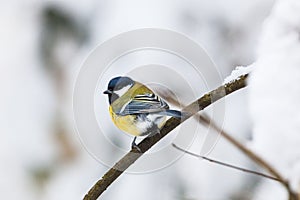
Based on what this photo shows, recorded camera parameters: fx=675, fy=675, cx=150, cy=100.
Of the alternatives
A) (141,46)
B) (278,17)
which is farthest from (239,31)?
(278,17)

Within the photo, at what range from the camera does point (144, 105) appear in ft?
3.47

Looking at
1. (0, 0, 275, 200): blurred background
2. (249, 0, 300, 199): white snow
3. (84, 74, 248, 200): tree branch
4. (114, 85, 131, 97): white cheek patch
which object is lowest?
(249, 0, 300, 199): white snow

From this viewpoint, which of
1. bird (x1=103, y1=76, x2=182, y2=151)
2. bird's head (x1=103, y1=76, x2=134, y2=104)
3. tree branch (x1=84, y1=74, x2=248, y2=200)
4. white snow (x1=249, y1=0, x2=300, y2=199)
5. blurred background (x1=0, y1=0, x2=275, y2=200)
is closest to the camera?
white snow (x1=249, y1=0, x2=300, y2=199)

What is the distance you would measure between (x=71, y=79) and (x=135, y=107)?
100 cm

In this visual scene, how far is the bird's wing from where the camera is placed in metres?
1.02

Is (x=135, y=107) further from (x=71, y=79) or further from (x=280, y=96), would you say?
(x=71, y=79)

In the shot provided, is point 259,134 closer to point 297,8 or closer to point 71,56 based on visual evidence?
point 297,8

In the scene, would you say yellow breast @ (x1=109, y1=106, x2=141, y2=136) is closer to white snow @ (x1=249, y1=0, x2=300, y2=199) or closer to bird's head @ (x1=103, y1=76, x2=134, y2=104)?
bird's head @ (x1=103, y1=76, x2=134, y2=104)

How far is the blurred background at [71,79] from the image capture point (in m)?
1.73

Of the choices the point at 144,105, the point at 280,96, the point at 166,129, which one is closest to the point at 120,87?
the point at 144,105

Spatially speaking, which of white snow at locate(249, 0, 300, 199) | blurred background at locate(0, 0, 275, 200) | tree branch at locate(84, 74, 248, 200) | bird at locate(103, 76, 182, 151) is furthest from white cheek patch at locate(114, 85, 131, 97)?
white snow at locate(249, 0, 300, 199)

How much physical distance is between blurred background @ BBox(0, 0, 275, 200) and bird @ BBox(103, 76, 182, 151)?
1.75 ft

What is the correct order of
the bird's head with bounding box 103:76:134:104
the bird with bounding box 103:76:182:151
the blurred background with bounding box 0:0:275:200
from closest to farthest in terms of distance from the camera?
the bird with bounding box 103:76:182:151 < the bird's head with bounding box 103:76:134:104 < the blurred background with bounding box 0:0:275:200

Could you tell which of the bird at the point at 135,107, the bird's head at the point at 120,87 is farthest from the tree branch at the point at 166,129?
the bird's head at the point at 120,87
